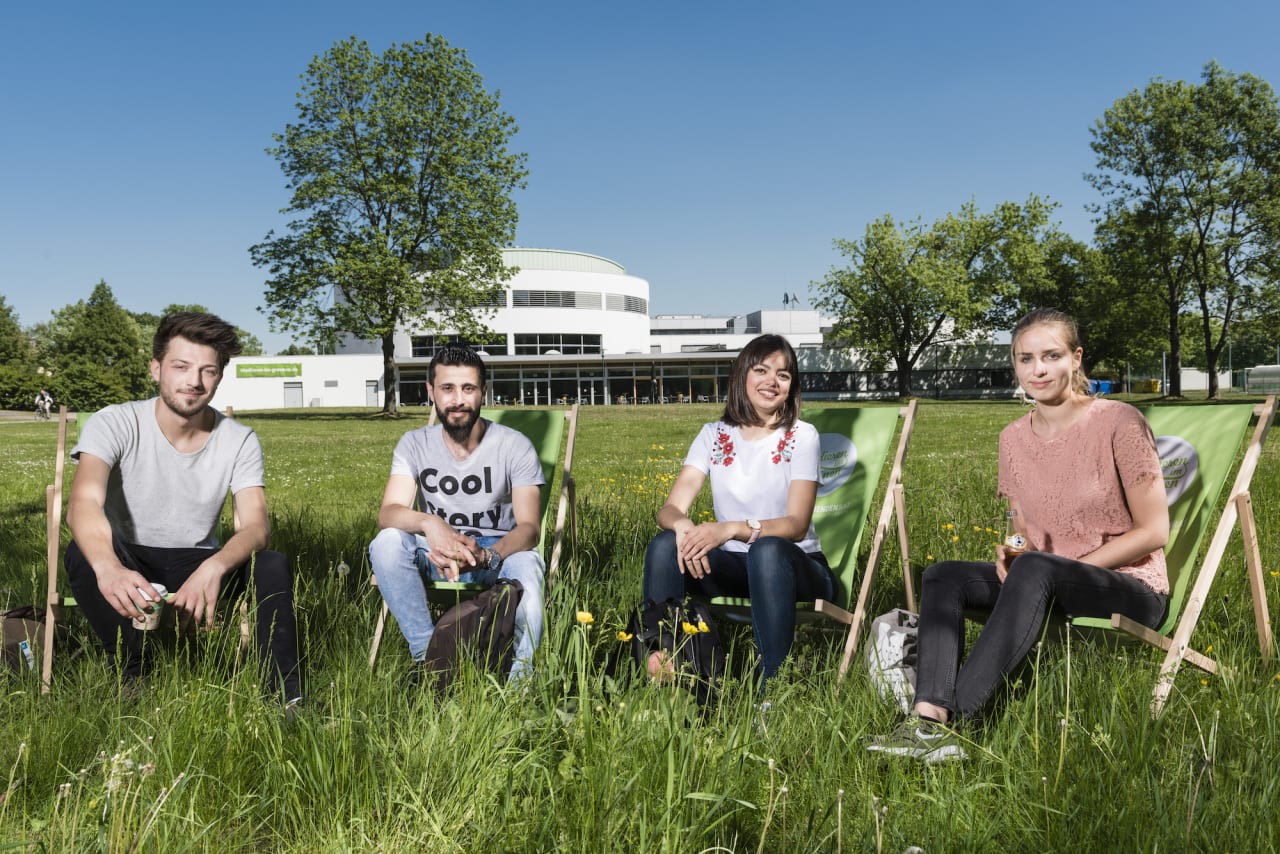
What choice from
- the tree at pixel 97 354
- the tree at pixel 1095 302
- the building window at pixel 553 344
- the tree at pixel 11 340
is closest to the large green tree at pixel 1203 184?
the tree at pixel 1095 302

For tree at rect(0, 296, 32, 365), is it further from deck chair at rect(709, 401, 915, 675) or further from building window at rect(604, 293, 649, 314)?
deck chair at rect(709, 401, 915, 675)

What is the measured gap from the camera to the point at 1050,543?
2867mm

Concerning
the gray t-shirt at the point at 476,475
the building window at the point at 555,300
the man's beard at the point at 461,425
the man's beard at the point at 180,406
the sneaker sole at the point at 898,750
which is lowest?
the sneaker sole at the point at 898,750

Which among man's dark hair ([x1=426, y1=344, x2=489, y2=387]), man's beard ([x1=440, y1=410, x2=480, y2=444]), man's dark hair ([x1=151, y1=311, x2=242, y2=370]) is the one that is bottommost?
man's beard ([x1=440, y1=410, x2=480, y2=444])

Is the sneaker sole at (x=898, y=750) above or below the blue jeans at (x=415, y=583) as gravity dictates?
below

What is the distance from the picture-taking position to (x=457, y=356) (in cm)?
337

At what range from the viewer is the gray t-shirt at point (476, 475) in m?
3.39

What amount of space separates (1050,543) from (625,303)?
60.2 meters

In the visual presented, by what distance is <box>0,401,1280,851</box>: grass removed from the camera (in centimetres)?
175

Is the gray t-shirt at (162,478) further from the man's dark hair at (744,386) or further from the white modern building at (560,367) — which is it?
the white modern building at (560,367)

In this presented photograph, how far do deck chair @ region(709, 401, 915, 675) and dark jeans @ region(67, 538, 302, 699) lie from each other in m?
1.84

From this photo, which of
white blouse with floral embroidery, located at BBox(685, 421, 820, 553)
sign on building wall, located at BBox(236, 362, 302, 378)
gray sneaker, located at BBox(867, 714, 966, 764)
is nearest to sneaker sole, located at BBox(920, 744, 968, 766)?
gray sneaker, located at BBox(867, 714, 966, 764)

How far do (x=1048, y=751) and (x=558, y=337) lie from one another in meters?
57.0

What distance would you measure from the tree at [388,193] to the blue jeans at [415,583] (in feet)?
83.9
